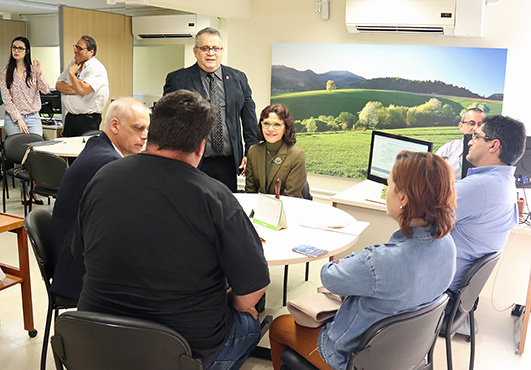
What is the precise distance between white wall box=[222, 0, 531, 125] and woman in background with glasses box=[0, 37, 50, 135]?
7.68 ft

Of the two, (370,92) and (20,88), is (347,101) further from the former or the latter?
(20,88)

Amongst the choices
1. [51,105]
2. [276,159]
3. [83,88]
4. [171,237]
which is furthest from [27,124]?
[171,237]

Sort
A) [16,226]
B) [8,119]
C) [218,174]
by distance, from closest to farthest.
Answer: [16,226] < [218,174] < [8,119]

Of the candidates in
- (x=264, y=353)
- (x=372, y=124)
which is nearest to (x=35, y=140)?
(x=372, y=124)

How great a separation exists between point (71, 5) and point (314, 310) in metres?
8.42

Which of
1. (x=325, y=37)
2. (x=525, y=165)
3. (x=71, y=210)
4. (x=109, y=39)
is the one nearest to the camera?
(x=71, y=210)

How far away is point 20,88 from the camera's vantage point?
20.4 feet

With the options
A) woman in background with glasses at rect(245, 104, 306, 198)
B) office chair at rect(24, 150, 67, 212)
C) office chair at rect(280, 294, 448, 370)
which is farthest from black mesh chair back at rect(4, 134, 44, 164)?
office chair at rect(280, 294, 448, 370)

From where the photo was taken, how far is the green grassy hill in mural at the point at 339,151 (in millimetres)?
5941

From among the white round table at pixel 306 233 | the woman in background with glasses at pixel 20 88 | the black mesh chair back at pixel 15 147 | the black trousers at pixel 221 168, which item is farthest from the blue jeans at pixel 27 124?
the white round table at pixel 306 233

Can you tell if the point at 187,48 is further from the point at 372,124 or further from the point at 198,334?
the point at 198,334

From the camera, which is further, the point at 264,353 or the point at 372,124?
the point at 372,124

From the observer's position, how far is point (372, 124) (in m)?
5.84

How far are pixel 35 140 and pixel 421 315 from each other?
512 cm
